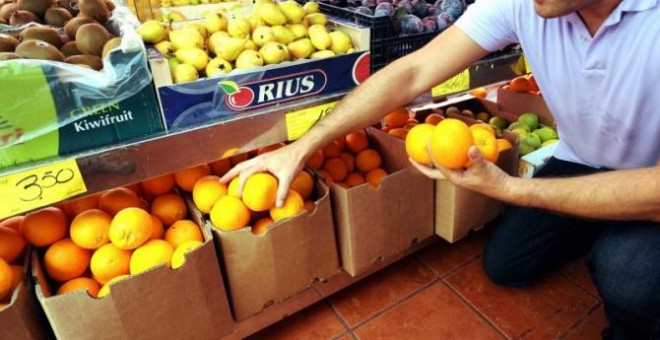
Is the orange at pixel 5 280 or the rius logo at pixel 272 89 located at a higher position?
the rius logo at pixel 272 89

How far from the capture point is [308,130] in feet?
3.93

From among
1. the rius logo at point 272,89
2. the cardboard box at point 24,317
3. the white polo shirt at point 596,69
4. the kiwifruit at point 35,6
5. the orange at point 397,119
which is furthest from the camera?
the orange at point 397,119

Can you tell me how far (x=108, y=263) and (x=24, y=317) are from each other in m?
0.19

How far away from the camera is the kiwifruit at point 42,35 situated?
109 cm

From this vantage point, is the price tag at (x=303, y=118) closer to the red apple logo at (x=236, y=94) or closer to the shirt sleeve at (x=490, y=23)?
the red apple logo at (x=236, y=94)

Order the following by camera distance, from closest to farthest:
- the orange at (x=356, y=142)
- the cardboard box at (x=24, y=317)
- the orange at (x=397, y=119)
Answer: the cardboard box at (x=24, y=317) < the orange at (x=356, y=142) < the orange at (x=397, y=119)

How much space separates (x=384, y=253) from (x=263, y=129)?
56 centimetres

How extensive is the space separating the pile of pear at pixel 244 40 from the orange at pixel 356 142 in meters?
0.34

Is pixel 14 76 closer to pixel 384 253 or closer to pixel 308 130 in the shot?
pixel 308 130

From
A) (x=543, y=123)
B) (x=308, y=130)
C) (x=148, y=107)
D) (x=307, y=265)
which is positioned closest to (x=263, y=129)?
(x=308, y=130)

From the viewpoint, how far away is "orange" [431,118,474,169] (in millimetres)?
938

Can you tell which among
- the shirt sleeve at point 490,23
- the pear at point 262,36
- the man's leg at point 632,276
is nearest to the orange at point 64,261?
the pear at point 262,36

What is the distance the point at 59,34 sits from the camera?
1172mm

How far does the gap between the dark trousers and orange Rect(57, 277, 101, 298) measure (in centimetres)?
124
